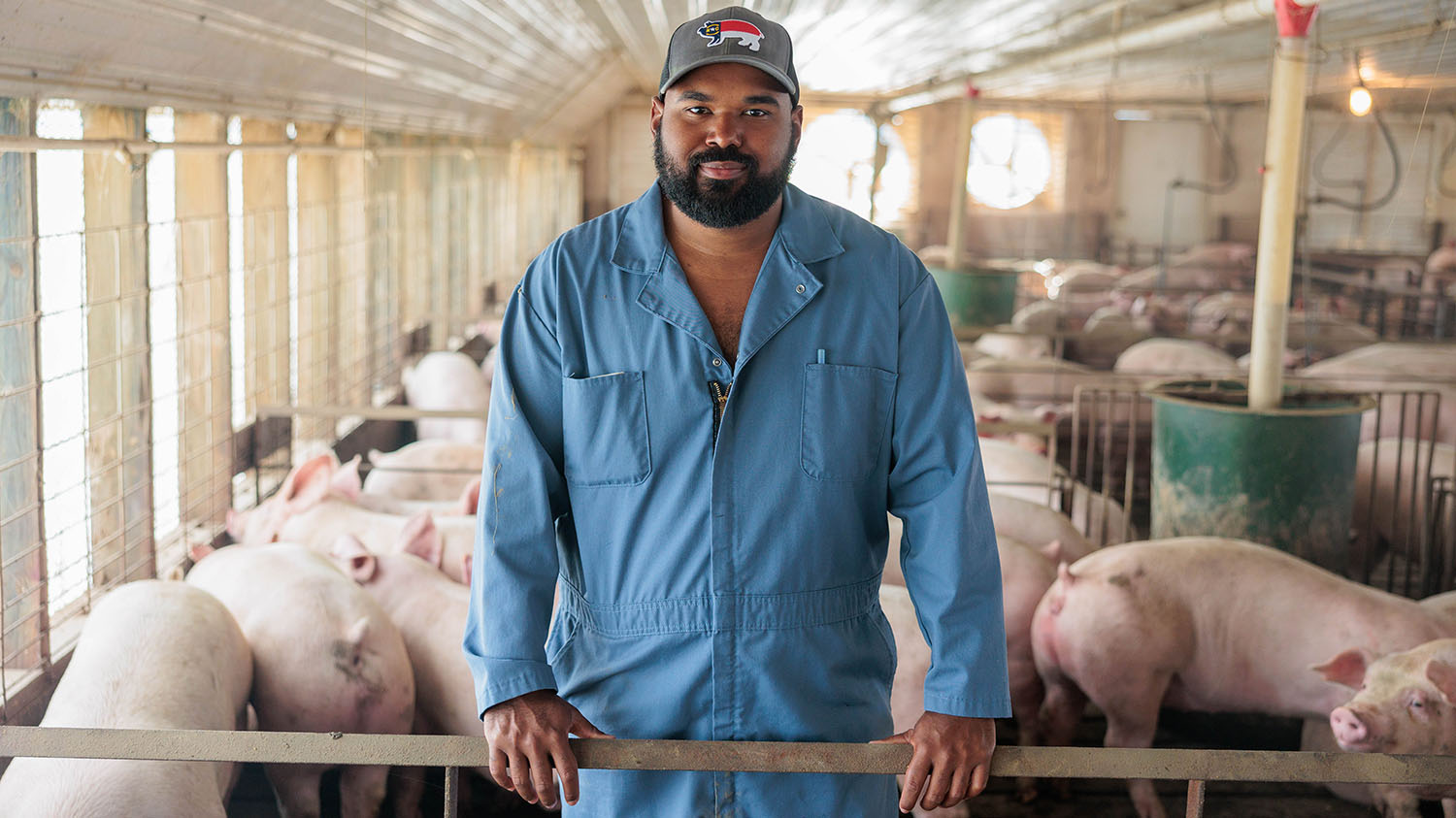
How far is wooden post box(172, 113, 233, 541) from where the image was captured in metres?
4.37

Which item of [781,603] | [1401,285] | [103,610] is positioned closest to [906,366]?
[781,603]

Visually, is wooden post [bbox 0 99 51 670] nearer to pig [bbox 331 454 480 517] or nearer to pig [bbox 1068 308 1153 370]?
pig [bbox 331 454 480 517]

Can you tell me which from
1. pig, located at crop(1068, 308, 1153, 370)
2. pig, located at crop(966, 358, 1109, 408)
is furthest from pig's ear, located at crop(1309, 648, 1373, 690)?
pig, located at crop(1068, 308, 1153, 370)

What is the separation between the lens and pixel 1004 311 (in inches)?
341

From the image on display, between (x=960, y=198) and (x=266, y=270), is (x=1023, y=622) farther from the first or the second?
(x=960, y=198)

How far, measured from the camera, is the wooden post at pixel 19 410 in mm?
2949

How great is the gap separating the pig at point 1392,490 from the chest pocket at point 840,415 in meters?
3.60

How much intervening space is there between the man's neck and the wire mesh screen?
1704 millimetres

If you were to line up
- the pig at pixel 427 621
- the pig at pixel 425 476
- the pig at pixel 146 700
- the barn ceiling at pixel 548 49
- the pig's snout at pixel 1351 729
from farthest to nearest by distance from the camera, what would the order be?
the pig at pixel 425 476, the pig at pixel 427 621, the barn ceiling at pixel 548 49, the pig's snout at pixel 1351 729, the pig at pixel 146 700

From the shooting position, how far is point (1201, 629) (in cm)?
328

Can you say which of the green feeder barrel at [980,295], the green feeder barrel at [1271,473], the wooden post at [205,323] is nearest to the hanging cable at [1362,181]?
the green feeder barrel at [1271,473]

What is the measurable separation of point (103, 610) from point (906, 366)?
6.66ft

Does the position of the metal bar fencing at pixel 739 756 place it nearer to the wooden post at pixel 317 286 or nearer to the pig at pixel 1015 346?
the wooden post at pixel 317 286

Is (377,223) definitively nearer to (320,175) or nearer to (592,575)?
(320,175)
